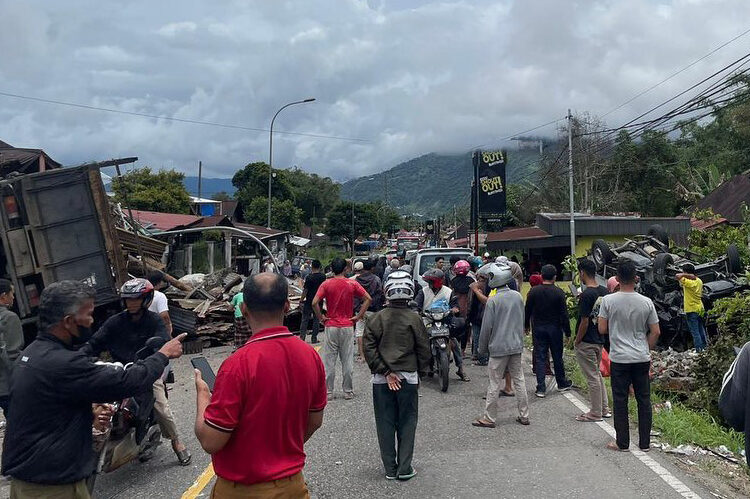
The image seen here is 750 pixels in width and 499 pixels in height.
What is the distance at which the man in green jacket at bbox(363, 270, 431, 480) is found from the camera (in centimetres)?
577

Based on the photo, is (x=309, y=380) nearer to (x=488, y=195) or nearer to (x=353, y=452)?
(x=353, y=452)

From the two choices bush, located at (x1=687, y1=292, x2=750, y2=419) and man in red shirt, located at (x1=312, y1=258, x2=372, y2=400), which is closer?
bush, located at (x1=687, y1=292, x2=750, y2=419)

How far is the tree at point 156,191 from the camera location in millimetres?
39000

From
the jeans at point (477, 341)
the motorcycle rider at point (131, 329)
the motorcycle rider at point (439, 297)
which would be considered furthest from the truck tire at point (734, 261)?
the motorcycle rider at point (131, 329)

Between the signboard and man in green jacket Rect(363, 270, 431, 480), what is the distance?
30830 millimetres

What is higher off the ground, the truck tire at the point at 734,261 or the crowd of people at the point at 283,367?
the crowd of people at the point at 283,367

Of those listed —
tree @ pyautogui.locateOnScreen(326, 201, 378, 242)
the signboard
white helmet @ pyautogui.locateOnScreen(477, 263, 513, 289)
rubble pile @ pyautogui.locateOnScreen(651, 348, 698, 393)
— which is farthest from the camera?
tree @ pyautogui.locateOnScreen(326, 201, 378, 242)

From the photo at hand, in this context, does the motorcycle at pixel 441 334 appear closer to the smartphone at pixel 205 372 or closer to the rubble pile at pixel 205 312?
the rubble pile at pixel 205 312

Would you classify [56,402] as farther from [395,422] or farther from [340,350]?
[340,350]

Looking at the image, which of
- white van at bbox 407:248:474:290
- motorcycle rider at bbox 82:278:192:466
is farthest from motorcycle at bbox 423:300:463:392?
white van at bbox 407:248:474:290

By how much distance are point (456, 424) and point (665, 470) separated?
2.36 m

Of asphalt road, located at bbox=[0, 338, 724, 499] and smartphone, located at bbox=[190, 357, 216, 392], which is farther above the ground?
smartphone, located at bbox=[190, 357, 216, 392]

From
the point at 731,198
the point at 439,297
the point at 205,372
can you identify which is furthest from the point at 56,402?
the point at 731,198

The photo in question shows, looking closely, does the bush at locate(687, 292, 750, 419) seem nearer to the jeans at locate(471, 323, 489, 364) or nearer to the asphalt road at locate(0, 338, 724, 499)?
the asphalt road at locate(0, 338, 724, 499)
